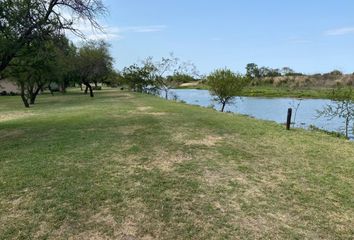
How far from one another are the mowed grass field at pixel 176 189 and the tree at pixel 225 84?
18.7 metres

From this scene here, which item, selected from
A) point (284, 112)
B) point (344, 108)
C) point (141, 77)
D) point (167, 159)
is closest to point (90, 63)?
point (141, 77)

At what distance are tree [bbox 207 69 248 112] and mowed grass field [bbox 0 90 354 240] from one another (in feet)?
61.3

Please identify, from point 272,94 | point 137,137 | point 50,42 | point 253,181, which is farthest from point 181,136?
point 272,94

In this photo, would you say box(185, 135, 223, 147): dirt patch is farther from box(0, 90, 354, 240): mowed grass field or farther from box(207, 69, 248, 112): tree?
box(207, 69, 248, 112): tree

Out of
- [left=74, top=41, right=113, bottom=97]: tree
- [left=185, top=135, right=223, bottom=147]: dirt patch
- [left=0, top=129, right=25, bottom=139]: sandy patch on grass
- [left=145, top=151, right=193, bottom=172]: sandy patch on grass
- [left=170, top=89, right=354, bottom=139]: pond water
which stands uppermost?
[left=74, top=41, right=113, bottom=97]: tree

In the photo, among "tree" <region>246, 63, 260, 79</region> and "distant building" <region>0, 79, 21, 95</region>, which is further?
"tree" <region>246, 63, 260, 79</region>

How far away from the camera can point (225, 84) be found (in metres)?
27.5

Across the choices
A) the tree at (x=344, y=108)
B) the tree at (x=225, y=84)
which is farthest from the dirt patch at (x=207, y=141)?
Result: the tree at (x=225, y=84)

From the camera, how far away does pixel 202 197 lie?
478 centimetres

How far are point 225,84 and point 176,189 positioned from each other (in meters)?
23.1

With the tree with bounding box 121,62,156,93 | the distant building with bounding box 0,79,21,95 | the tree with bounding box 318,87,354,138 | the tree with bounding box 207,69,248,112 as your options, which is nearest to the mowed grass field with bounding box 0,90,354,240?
the tree with bounding box 318,87,354,138

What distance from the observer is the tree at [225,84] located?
90.2 ft

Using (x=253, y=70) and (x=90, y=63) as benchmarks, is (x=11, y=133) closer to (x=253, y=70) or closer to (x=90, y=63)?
(x=90, y=63)

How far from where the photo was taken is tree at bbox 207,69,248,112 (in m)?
27.5
